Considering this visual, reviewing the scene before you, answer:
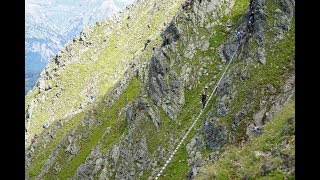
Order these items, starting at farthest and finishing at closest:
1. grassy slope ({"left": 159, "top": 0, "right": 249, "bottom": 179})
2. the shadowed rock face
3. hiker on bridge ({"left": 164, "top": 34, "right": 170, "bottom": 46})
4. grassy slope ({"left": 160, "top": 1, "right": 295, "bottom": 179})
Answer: hiker on bridge ({"left": 164, "top": 34, "right": 170, "bottom": 46})
the shadowed rock face
grassy slope ({"left": 159, "top": 0, "right": 249, "bottom": 179})
grassy slope ({"left": 160, "top": 1, "right": 295, "bottom": 179})

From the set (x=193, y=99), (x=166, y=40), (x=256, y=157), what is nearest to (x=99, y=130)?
(x=166, y=40)

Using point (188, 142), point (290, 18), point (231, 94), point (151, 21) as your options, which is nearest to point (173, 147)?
point (188, 142)

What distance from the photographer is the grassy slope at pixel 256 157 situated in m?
18.2

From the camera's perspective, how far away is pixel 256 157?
20000mm

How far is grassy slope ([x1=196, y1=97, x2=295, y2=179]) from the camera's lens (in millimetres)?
18156

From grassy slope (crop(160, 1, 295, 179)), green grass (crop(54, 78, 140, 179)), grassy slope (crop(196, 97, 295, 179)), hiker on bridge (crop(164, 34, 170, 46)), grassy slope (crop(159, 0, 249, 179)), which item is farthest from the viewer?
green grass (crop(54, 78, 140, 179))

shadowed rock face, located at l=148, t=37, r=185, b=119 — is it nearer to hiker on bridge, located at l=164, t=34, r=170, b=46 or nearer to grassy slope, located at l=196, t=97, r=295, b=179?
hiker on bridge, located at l=164, t=34, r=170, b=46

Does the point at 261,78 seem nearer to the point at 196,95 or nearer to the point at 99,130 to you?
the point at 196,95

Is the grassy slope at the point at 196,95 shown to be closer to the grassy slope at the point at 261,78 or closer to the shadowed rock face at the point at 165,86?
the grassy slope at the point at 261,78

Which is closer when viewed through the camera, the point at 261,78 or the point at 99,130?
the point at 261,78

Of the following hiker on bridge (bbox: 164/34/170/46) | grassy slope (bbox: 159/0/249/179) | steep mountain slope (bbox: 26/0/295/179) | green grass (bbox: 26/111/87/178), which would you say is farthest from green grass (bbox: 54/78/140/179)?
green grass (bbox: 26/111/87/178)

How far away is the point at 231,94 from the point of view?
43.2 meters
